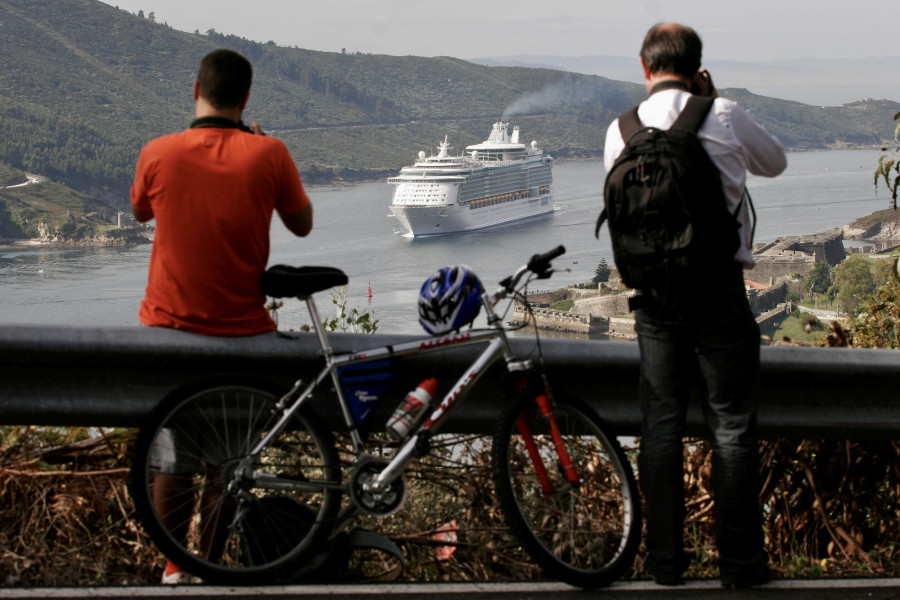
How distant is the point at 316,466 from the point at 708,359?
3.52 feet

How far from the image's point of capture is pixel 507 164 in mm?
66750

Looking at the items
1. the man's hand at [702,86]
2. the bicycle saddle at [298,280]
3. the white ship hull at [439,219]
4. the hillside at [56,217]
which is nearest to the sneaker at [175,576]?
the bicycle saddle at [298,280]

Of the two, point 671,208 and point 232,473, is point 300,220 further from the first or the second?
point 671,208

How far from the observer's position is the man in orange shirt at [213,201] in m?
2.29

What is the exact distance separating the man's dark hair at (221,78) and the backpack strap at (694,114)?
1.11 meters

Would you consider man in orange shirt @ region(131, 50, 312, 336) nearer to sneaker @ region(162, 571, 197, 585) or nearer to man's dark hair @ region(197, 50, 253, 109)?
man's dark hair @ region(197, 50, 253, 109)

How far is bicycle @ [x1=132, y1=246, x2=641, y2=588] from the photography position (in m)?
2.34

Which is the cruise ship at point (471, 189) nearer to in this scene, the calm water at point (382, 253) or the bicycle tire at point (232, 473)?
the calm water at point (382, 253)

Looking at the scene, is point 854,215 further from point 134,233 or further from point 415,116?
point 415,116

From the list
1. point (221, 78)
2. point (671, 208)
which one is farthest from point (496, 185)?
point (671, 208)

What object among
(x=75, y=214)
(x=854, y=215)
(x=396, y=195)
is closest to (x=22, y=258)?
(x=75, y=214)

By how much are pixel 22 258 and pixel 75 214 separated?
4.97 m

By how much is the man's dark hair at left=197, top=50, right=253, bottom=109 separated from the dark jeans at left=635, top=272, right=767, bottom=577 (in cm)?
122

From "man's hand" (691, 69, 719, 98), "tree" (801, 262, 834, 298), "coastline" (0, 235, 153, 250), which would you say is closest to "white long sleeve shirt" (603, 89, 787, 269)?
"man's hand" (691, 69, 719, 98)
